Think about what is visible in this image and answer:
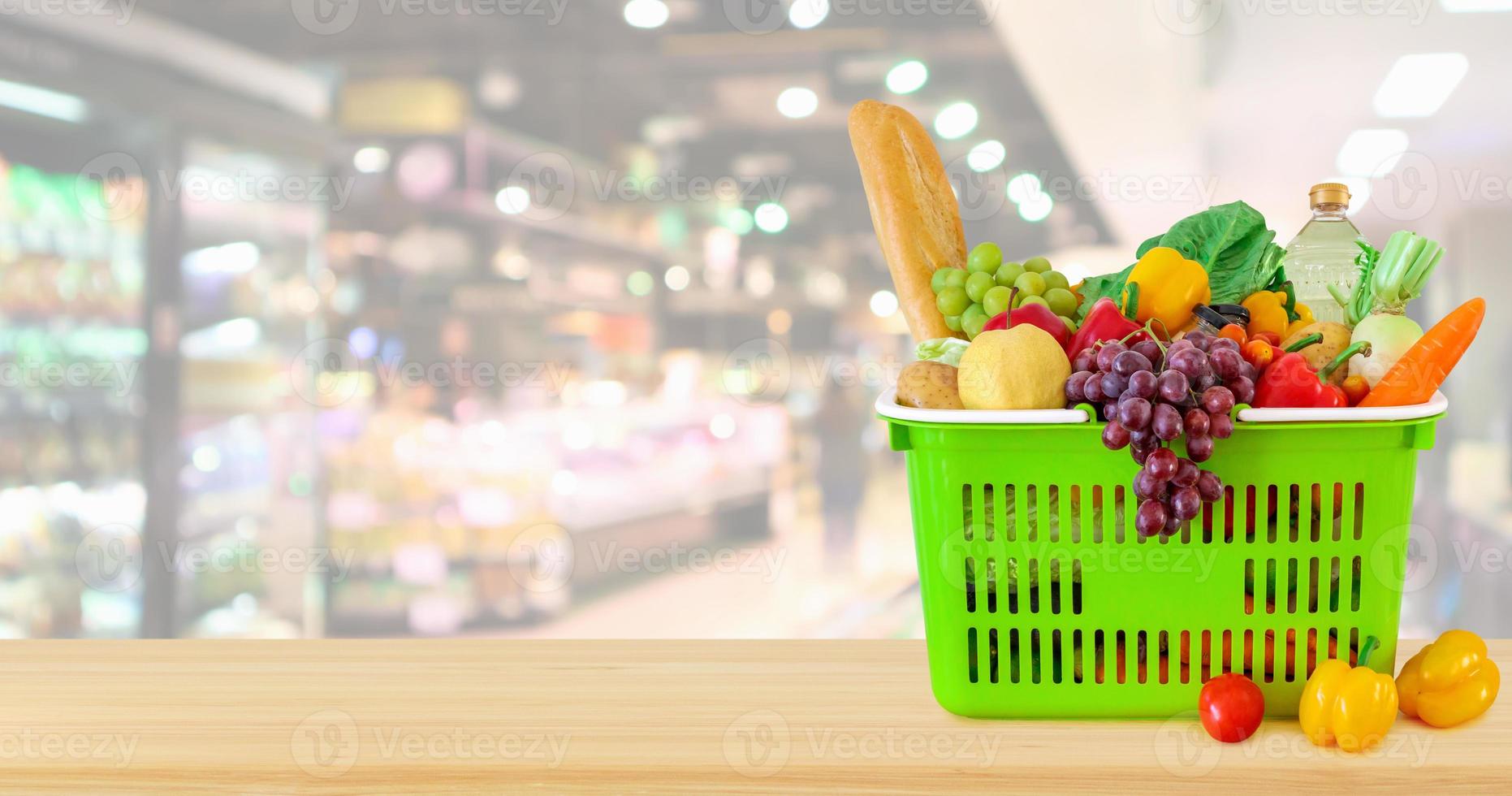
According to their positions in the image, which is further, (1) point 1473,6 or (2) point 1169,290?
(1) point 1473,6

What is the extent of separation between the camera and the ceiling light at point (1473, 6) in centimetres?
214

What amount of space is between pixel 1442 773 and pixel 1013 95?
78.3 inches

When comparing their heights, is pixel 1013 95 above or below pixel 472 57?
below

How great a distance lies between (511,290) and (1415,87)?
218 centimetres

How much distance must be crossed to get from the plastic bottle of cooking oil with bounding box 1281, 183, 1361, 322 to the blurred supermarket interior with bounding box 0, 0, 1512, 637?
4.12 feet

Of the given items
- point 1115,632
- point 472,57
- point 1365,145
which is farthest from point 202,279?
point 1365,145

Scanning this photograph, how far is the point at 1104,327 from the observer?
0.76m

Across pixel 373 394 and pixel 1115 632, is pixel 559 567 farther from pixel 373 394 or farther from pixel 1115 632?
pixel 1115 632

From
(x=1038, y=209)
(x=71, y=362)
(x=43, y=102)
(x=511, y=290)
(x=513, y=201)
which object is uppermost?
(x=43, y=102)

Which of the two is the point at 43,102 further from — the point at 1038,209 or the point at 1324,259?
the point at 1324,259

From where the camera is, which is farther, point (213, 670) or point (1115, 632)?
point (213, 670)

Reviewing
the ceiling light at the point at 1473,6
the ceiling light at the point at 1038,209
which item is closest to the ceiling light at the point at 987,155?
the ceiling light at the point at 1038,209

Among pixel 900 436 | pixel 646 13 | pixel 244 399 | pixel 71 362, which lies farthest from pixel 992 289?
pixel 71 362

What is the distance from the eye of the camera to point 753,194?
2555mm
